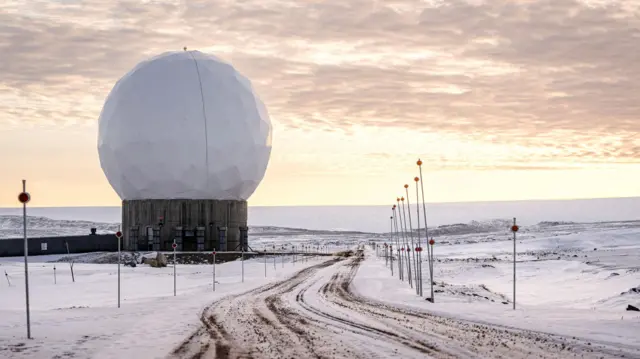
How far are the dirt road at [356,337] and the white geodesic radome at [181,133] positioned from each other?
36550 millimetres

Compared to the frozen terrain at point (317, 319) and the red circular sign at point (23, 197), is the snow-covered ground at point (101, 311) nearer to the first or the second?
the frozen terrain at point (317, 319)

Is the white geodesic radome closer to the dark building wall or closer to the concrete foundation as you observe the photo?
the concrete foundation

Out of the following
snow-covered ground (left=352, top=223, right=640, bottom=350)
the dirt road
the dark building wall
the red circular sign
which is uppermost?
the red circular sign

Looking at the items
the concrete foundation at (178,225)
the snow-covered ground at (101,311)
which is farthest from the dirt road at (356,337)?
the concrete foundation at (178,225)

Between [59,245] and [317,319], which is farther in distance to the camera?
[59,245]

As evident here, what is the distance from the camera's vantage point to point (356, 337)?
18.3 meters

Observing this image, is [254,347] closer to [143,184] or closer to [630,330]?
[630,330]

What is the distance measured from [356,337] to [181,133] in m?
46.9

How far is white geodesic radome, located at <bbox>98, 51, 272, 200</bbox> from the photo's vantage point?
6303cm

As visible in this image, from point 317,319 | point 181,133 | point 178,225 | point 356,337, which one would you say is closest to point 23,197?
point 356,337

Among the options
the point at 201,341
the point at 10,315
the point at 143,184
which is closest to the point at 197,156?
the point at 143,184

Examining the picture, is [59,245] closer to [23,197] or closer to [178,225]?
[178,225]

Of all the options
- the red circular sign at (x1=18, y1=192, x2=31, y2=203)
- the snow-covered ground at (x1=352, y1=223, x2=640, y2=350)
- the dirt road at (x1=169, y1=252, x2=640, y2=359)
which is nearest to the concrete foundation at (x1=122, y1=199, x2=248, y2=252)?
the snow-covered ground at (x1=352, y1=223, x2=640, y2=350)

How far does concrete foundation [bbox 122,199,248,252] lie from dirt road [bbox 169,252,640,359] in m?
37.1
